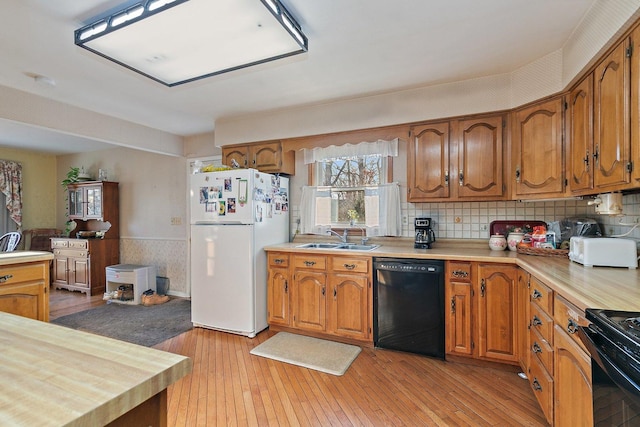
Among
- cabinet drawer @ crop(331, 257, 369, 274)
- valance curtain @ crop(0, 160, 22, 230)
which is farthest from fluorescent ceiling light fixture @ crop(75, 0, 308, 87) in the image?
valance curtain @ crop(0, 160, 22, 230)

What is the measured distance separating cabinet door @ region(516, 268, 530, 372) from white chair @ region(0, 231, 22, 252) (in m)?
6.09

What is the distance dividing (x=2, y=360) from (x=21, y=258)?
85.2 inches

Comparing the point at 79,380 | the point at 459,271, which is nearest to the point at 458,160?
the point at 459,271

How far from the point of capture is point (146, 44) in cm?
181

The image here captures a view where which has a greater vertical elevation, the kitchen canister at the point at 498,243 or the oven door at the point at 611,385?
the kitchen canister at the point at 498,243

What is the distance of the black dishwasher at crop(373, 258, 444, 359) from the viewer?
99.1 inches

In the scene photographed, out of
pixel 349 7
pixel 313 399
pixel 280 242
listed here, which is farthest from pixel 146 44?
pixel 313 399

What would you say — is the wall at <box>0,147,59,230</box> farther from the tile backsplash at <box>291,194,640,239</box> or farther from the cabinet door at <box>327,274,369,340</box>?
the tile backsplash at <box>291,194,640,239</box>

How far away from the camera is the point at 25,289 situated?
7.54 ft

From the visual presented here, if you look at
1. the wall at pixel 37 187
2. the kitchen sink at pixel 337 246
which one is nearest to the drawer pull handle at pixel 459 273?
the kitchen sink at pixel 337 246

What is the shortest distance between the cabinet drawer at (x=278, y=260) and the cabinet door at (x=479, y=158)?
1.74 metres

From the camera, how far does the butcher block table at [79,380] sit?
0.51m

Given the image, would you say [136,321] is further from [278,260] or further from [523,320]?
[523,320]

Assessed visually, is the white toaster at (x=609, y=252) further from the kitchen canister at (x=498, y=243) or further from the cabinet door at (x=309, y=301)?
the cabinet door at (x=309, y=301)
